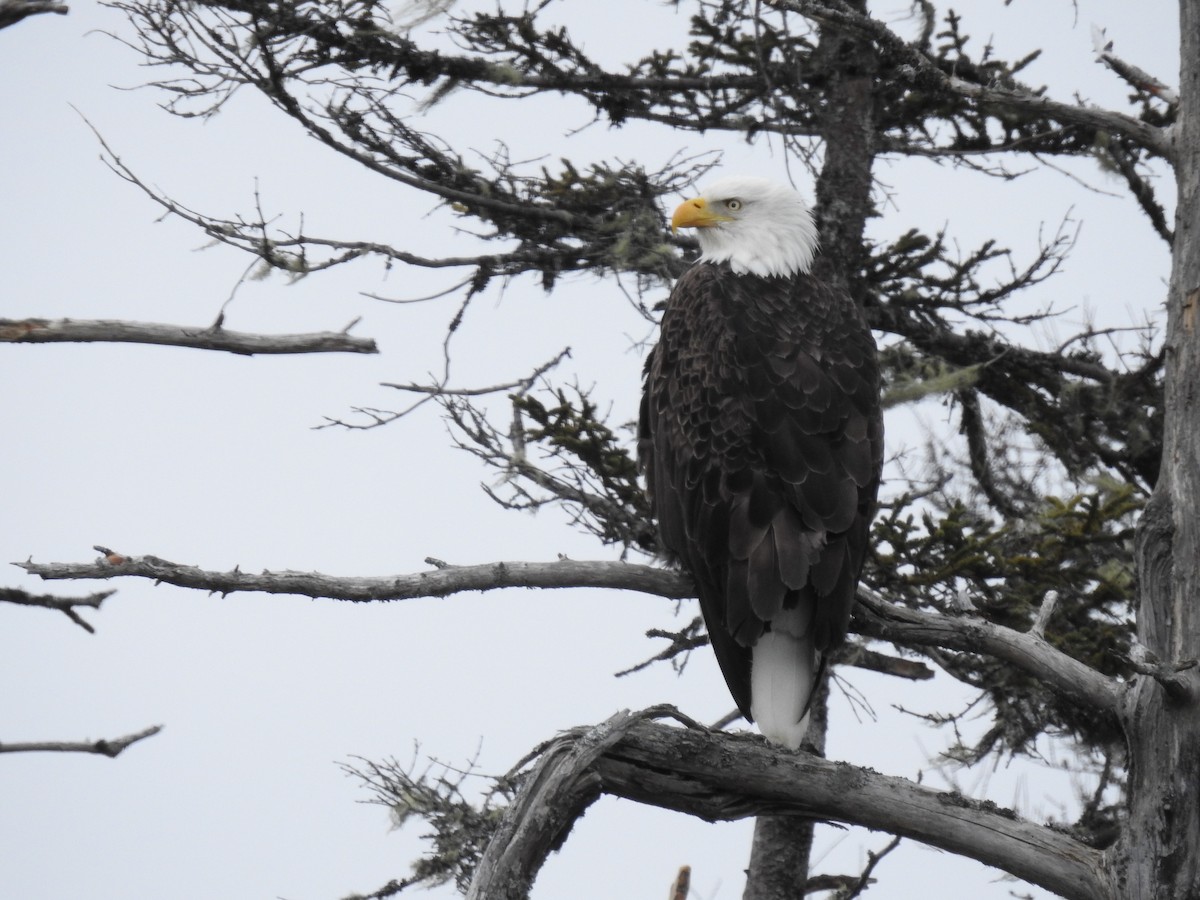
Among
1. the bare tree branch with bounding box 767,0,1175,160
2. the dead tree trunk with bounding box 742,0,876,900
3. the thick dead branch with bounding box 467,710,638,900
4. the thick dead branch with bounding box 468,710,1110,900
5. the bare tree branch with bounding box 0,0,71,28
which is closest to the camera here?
the thick dead branch with bounding box 467,710,638,900

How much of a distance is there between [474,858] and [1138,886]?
9.55 feet

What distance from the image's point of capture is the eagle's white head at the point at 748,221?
5.36 metres

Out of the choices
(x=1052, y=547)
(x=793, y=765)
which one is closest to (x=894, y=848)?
(x=1052, y=547)

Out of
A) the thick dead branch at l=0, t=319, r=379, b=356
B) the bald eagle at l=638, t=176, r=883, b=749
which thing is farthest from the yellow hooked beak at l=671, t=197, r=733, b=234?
the thick dead branch at l=0, t=319, r=379, b=356

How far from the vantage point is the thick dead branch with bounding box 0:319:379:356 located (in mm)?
4309

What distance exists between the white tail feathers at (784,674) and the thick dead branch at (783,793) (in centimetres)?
25

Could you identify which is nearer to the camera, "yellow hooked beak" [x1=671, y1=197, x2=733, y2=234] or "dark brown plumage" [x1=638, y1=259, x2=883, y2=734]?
"dark brown plumage" [x1=638, y1=259, x2=883, y2=734]

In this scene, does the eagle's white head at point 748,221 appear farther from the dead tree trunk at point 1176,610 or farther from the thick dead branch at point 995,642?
the thick dead branch at point 995,642

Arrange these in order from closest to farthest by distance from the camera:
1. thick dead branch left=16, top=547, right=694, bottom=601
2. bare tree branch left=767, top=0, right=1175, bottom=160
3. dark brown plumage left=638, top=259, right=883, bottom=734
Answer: thick dead branch left=16, top=547, right=694, bottom=601
dark brown plumage left=638, top=259, right=883, bottom=734
bare tree branch left=767, top=0, right=1175, bottom=160

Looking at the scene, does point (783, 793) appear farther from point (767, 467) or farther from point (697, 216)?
point (697, 216)

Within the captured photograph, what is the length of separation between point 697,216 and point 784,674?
6.72ft

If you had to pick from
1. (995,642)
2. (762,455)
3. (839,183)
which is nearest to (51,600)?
(762,455)

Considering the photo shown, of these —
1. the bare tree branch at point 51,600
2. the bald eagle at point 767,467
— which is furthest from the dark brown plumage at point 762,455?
the bare tree branch at point 51,600

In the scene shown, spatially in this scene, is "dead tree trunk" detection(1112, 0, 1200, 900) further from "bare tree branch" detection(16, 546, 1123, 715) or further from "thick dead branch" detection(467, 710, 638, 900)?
"thick dead branch" detection(467, 710, 638, 900)
